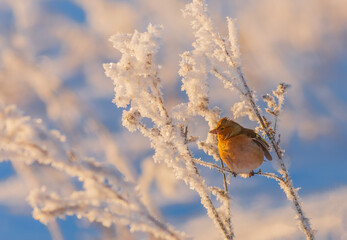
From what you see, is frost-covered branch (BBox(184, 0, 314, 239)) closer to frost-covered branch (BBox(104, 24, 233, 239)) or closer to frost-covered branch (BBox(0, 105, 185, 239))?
frost-covered branch (BBox(104, 24, 233, 239))

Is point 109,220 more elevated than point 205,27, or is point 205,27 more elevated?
point 205,27

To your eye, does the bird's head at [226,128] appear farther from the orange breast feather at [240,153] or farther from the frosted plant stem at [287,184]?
the frosted plant stem at [287,184]

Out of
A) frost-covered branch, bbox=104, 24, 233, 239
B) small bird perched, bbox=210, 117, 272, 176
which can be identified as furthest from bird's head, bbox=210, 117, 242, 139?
frost-covered branch, bbox=104, 24, 233, 239

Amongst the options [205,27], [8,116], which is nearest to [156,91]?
[205,27]

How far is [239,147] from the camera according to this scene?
10.8 ft

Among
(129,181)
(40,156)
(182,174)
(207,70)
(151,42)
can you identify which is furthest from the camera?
(207,70)

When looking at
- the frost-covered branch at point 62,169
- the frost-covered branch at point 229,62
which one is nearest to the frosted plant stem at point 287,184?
the frost-covered branch at point 229,62

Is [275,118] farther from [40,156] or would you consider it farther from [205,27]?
[40,156]

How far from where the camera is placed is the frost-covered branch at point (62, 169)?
50.4 inches

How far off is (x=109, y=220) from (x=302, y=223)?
195cm

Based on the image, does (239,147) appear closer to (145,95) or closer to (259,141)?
(259,141)

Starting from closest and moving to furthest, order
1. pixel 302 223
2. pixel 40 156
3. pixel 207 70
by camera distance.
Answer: pixel 40 156, pixel 302 223, pixel 207 70

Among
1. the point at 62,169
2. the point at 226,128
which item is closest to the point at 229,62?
the point at 226,128

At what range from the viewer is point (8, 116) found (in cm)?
134
